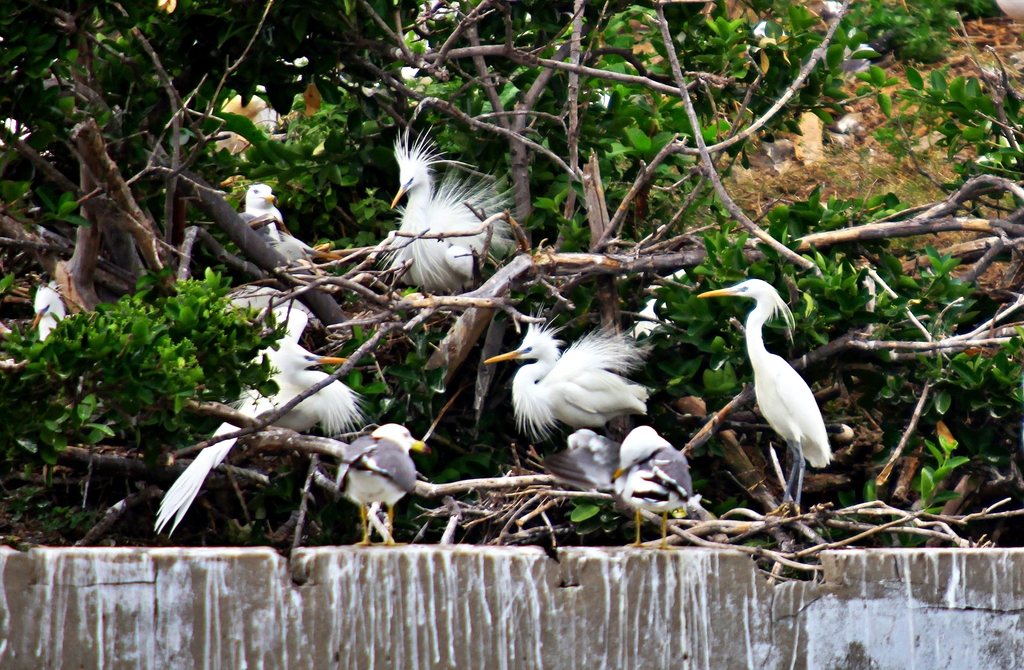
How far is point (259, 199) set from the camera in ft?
17.8

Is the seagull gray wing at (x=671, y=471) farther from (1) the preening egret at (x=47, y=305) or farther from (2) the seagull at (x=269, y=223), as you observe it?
(2) the seagull at (x=269, y=223)

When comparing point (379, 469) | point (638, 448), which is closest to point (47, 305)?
point (379, 469)

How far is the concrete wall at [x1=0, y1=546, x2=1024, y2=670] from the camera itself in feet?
9.81

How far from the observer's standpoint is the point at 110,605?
3.02 meters

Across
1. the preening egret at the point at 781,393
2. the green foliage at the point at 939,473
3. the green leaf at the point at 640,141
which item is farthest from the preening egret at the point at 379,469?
the green leaf at the point at 640,141

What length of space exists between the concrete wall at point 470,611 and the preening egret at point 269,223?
2234 mm

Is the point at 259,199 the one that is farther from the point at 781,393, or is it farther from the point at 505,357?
the point at 781,393

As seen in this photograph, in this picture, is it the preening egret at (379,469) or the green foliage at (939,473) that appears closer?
the preening egret at (379,469)

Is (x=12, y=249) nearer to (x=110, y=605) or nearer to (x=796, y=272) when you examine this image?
(x=110, y=605)

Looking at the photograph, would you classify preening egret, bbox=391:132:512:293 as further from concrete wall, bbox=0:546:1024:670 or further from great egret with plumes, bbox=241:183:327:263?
concrete wall, bbox=0:546:1024:670

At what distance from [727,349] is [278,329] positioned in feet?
6.32

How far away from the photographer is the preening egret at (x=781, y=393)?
401 cm

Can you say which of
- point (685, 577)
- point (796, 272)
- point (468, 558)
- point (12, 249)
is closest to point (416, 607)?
point (468, 558)

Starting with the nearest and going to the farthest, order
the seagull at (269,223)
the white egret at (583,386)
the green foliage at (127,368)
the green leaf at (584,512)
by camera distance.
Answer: the green foliage at (127,368) → the green leaf at (584,512) → the white egret at (583,386) → the seagull at (269,223)
